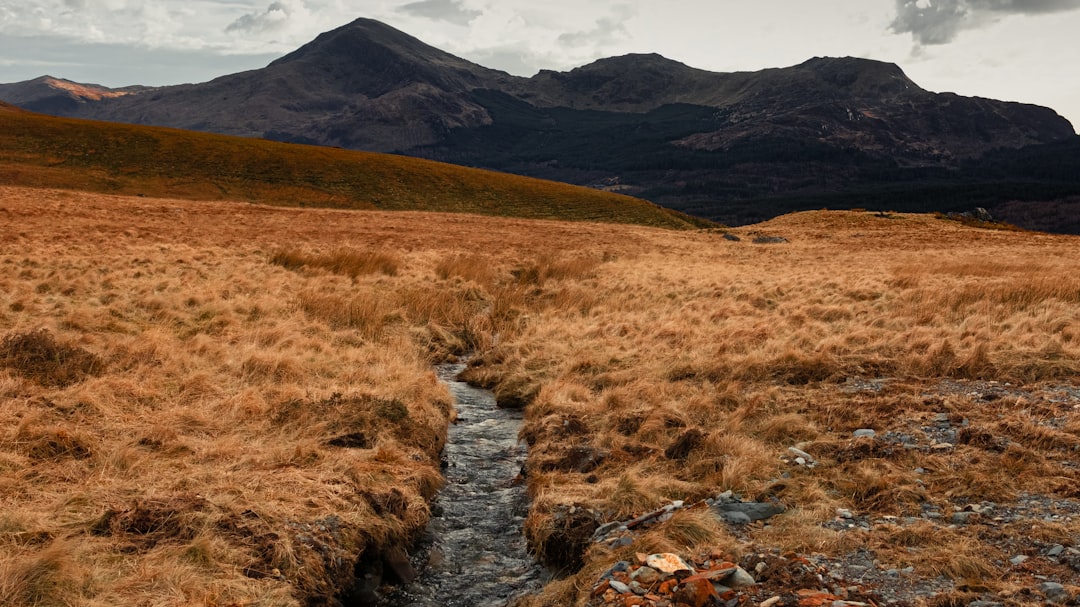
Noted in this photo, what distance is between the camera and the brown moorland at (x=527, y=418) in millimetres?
6633

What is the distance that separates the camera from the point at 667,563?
6.39m

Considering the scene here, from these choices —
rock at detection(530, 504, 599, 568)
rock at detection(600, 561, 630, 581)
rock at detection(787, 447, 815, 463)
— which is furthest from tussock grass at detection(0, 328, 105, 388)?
rock at detection(787, 447, 815, 463)

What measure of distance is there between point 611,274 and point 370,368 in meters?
17.9

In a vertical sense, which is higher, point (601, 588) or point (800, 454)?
point (800, 454)

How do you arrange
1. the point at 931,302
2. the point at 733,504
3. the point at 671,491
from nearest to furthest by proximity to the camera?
the point at 733,504, the point at 671,491, the point at 931,302

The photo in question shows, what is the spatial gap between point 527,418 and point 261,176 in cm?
7025

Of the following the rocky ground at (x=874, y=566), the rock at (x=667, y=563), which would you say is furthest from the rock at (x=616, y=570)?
the rock at (x=667, y=563)

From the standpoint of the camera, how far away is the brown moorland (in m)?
6.63

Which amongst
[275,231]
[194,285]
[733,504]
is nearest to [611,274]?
[194,285]

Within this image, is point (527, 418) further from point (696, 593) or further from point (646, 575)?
point (696, 593)

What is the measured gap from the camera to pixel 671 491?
864cm

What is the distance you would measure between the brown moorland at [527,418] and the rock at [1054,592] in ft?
0.49

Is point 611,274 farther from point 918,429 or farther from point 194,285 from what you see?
point 918,429

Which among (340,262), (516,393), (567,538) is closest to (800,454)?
(567,538)
